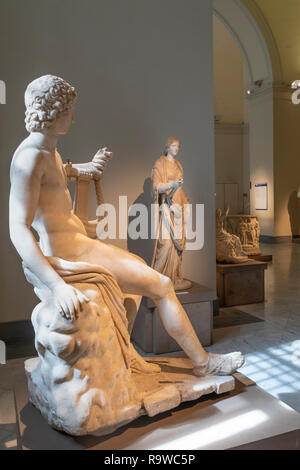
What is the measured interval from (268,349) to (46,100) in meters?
3.67

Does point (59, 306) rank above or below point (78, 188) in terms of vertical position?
below

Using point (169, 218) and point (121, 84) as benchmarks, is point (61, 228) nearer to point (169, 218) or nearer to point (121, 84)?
point (169, 218)

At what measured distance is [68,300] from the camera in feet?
6.24

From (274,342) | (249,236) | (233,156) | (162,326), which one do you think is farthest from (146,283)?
(233,156)

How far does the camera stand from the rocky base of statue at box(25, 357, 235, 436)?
6.34ft

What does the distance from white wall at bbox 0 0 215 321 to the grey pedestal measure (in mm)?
1164

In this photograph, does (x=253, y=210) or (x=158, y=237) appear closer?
(x=158, y=237)

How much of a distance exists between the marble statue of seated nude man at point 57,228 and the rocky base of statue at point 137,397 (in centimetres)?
12

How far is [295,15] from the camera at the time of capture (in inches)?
513

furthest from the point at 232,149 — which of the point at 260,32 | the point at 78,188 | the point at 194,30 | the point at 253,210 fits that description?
the point at 78,188

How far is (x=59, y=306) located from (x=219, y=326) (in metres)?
3.85

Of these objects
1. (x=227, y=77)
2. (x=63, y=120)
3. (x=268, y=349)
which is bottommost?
(x=268, y=349)

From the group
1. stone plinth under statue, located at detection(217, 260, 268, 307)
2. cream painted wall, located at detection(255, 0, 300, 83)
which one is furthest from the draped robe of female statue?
cream painted wall, located at detection(255, 0, 300, 83)

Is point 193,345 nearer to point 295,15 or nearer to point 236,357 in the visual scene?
point 236,357
